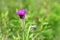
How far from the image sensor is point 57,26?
169 inches

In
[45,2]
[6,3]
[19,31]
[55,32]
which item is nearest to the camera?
[19,31]

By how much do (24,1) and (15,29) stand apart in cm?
286

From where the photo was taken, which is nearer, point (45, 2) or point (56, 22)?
point (56, 22)

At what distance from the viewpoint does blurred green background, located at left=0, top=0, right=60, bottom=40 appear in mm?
2982

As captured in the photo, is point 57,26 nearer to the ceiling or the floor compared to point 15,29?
nearer to the floor

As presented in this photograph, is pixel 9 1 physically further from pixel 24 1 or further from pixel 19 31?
pixel 19 31

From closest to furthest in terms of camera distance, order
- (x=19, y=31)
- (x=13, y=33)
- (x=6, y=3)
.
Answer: (x=19, y=31), (x=13, y=33), (x=6, y=3)

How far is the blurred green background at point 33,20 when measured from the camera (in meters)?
2.98

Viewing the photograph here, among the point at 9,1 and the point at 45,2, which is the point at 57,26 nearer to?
the point at 45,2

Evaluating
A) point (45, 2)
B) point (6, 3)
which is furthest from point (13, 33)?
point (6, 3)

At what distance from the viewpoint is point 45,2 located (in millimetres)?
5078

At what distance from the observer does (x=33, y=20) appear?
3945mm

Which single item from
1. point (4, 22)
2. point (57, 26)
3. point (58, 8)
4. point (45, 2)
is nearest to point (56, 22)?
point (57, 26)

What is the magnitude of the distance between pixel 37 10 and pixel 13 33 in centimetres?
196
